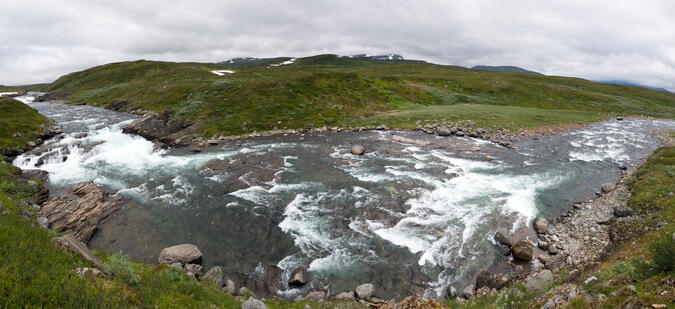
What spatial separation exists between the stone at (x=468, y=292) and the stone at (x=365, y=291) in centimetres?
461

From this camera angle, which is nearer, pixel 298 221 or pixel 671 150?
pixel 298 221

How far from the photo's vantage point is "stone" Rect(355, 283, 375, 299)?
13.4 metres

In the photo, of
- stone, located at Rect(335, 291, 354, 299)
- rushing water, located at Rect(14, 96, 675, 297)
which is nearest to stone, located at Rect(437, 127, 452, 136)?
rushing water, located at Rect(14, 96, 675, 297)

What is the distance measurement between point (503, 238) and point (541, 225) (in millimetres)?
3682

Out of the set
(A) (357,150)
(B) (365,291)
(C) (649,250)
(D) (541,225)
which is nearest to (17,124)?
(A) (357,150)

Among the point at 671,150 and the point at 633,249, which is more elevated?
the point at 671,150

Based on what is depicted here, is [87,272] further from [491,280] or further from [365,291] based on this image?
[491,280]

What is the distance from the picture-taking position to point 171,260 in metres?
15.3

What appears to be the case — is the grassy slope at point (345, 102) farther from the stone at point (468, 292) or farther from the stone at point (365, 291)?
the stone at point (365, 291)

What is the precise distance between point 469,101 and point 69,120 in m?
102

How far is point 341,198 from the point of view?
23.3 metres

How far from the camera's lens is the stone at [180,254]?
1537 cm

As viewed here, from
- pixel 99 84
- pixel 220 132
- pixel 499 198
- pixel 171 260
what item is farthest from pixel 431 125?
pixel 99 84

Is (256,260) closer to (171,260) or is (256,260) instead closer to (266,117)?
(171,260)
